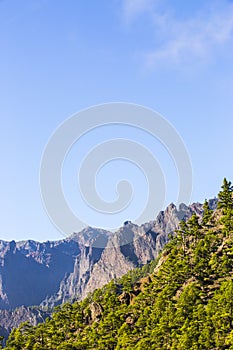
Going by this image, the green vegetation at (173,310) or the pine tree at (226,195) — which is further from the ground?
the pine tree at (226,195)

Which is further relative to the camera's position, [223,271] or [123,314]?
[123,314]

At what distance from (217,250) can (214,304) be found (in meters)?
25.2

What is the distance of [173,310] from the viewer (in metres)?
81.6

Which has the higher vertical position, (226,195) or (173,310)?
(226,195)

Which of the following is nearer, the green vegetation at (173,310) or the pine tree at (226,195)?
the green vegetation at (173,310)

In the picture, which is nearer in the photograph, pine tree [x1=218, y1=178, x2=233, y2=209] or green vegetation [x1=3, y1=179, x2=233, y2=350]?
green vegetation [x1=3, y1=179, x2=233, y2=350]

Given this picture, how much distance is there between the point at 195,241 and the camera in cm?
10288

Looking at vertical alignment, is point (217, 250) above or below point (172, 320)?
above

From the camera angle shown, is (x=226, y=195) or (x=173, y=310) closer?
(x=173, y=310)

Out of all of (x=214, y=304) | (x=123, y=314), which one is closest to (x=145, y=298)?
(x=123, y=314)

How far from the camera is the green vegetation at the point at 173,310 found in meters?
70.0

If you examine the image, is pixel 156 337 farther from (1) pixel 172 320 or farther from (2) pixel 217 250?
(2) pixel 217 250

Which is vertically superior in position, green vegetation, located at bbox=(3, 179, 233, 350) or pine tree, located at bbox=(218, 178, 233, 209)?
pine tree, located at bbox=(218, 178, 233, 209)

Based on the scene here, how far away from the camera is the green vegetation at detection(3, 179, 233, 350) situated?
70.0 meters
